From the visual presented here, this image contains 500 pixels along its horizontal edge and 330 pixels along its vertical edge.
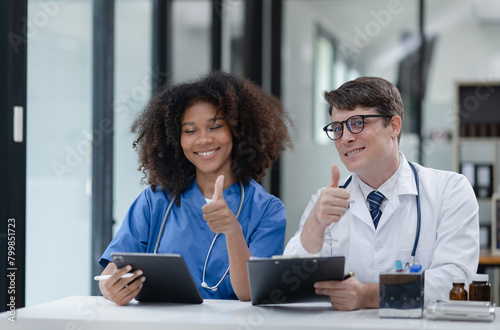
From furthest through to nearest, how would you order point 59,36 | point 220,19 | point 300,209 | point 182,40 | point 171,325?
point 300,209 → point 220,19 → point 182,40 → point 59,36 → point 171,325

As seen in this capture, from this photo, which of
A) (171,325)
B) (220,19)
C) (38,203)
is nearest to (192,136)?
(171,325)

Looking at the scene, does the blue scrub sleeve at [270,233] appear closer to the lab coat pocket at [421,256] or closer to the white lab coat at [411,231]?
the white lab coat at [411,231]

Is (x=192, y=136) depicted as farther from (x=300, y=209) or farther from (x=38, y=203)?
(x=300, y=209)

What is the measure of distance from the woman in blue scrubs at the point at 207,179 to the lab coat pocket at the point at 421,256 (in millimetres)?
388

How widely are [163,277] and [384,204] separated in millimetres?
751

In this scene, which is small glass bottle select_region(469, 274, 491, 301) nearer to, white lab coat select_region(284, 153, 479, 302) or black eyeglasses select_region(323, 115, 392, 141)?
white lab coat select_region(284, 153, 479, 302)

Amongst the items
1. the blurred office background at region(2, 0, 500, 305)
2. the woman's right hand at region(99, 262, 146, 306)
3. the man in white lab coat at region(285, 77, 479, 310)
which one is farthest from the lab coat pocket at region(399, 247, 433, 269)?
the blurred office background at region(2, 0, 500, 305)

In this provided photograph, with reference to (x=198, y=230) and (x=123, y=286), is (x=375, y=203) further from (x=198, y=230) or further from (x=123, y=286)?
(x=123, y=286)

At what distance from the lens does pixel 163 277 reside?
1.70m

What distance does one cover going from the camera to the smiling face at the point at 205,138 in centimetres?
205

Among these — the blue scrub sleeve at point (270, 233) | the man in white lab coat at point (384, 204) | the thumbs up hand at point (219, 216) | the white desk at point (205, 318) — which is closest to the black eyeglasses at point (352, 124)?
the man in white lab coat at point (384, 204)

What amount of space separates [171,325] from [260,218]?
0.65 metres

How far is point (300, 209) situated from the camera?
521 cm

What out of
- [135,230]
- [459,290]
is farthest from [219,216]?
[459,290]
